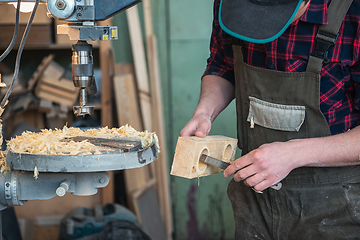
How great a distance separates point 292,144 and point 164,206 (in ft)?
6.39

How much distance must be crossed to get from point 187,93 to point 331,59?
183 centimetres

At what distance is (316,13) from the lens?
1.18 metres

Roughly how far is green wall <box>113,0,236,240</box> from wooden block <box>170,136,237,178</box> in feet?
5.23

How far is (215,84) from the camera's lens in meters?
1.61

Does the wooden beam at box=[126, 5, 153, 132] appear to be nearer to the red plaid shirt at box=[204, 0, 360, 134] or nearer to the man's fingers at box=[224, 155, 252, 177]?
the red plaid shirt at box=[204, 0, 360, 134]

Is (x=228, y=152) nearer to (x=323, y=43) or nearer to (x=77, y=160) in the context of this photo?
(x=323, y=43)

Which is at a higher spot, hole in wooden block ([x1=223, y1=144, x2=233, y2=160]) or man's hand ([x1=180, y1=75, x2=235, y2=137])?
man's hand ([x1=180, y1=75, x2=235, y2=137])

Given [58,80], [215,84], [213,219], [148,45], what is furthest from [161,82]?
[215,84]

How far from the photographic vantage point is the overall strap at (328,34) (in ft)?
3.84

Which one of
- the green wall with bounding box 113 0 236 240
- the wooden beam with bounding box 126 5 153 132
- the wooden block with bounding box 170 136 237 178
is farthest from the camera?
the green wall with bounding box 113 0 236 240

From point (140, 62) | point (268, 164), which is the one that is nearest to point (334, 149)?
point (268, 164)

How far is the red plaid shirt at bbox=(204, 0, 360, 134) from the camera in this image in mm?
1186

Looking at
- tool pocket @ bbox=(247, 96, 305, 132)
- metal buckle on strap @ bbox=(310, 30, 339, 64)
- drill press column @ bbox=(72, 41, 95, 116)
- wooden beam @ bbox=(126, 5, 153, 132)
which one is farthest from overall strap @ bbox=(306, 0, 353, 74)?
wooden beam @ bbox=(126, 5, 153, 132)

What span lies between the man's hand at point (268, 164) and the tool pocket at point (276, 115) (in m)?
0.16
